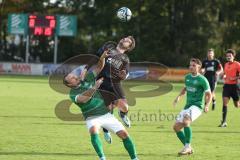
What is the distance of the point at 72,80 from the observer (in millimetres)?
9391

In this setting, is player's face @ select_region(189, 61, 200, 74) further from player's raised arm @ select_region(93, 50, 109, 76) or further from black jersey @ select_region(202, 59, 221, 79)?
black jersey @ select_region(202, 59, 221, 79)

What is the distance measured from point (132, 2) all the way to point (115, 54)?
48.9 m

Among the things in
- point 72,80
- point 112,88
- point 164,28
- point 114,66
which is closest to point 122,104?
point 112,88

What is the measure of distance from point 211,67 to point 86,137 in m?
8.99

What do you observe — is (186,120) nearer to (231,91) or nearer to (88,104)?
(88,104)

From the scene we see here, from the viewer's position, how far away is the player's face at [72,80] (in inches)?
368

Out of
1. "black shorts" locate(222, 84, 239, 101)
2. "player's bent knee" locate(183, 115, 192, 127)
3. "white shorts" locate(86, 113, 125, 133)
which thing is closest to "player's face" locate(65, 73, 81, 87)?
"white shorts" locate(86, 113, 125, 133)

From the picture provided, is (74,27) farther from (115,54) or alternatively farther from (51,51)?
(115,54)

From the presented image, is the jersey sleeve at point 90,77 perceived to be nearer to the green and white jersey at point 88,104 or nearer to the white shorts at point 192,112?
the green and white jersey at point 88,104

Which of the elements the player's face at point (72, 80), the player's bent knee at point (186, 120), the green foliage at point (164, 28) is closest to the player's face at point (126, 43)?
the player's bent knee at point (186, 120)

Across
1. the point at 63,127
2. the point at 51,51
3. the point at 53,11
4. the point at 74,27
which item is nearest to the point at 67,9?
the point at 53,11

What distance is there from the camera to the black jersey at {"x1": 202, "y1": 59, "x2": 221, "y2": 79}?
21.5 metres

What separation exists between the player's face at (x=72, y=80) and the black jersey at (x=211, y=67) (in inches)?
497

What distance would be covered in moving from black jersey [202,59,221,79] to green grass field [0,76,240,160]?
4.61ft
